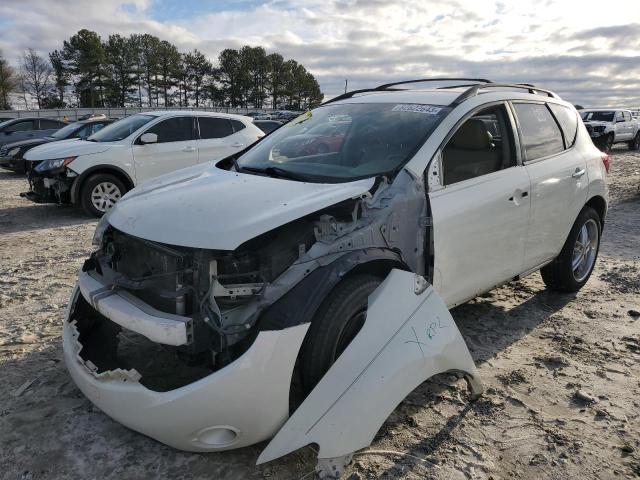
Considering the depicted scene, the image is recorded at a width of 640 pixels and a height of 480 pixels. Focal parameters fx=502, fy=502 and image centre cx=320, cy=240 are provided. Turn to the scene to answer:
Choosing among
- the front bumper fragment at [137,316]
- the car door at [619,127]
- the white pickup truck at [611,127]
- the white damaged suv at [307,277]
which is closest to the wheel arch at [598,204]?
the white damaged suv at [307,277]

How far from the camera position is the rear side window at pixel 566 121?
4.32m

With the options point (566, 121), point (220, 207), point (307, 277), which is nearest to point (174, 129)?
point (566, 121)

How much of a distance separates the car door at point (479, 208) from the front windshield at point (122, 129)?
6665 mm

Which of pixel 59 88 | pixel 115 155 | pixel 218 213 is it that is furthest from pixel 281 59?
pixel 218 213

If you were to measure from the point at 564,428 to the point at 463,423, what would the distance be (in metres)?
0.55

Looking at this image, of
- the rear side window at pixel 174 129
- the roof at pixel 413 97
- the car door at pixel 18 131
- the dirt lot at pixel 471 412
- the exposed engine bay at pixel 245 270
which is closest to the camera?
the exposed engine bay at pixel 245 270

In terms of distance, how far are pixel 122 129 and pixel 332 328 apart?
754 cm

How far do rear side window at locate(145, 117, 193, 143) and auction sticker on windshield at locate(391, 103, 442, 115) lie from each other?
6069mm

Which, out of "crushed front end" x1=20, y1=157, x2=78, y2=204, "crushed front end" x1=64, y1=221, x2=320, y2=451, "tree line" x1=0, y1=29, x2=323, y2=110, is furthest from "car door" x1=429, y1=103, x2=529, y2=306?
"tree line" x1=0, y1=29, x2=323, y2=110

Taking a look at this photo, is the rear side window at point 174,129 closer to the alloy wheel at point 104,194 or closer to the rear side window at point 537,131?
the alloy wheel at point 104,194

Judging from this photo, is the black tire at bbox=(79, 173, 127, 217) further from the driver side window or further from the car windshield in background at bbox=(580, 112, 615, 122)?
the car windshield in background at bbox=(580, 112, 615, 122)

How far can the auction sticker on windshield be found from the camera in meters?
3.35

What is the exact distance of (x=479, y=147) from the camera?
3.47m

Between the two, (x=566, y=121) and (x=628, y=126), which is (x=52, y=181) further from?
(x=628, y=126)
